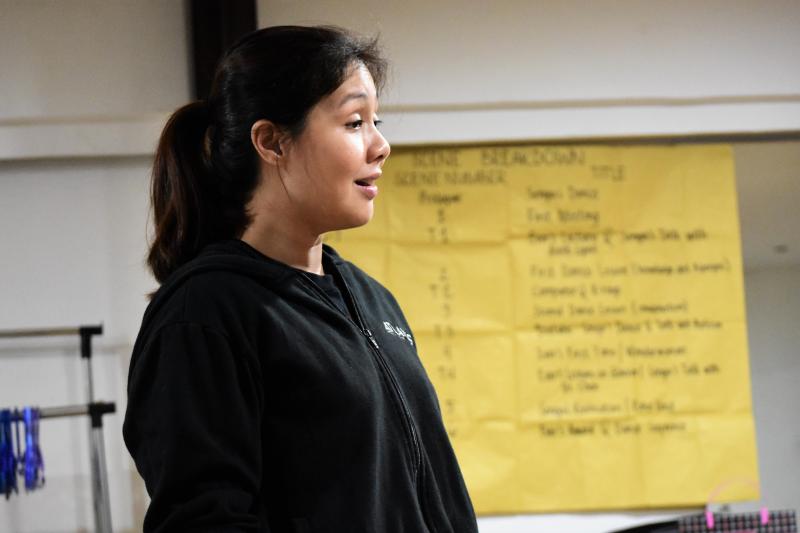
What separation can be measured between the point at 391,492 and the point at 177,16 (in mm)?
1607

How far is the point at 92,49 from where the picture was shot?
2.08 m

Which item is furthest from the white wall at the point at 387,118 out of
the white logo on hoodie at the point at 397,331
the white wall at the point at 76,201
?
the white logo on hoodie at the point at 397,331

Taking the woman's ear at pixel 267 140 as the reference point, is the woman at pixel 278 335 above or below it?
below

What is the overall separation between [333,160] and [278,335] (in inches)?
6.7

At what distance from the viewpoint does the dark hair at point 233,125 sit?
0.82 m

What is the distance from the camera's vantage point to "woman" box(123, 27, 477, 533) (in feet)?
2.36

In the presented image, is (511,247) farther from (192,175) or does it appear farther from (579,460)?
(192,175)

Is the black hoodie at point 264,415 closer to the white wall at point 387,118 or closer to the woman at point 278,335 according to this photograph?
the woman at point 278,335

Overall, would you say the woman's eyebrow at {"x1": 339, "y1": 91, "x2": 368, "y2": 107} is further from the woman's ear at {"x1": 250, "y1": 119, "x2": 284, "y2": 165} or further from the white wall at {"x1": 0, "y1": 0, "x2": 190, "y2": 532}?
the white wall at {"x1": 0, "y1": 0, "x2": 190, "y2": 532}

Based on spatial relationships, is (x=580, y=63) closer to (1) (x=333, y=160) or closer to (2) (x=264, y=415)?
(1) (x=333, y=160)

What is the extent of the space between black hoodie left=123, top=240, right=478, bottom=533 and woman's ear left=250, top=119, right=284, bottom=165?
0.08 meters

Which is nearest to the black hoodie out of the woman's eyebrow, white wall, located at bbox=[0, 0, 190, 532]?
the woman's eyebrow

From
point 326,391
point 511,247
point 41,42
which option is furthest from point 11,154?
point 326,391

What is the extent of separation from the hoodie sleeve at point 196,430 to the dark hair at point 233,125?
0.14 meters
